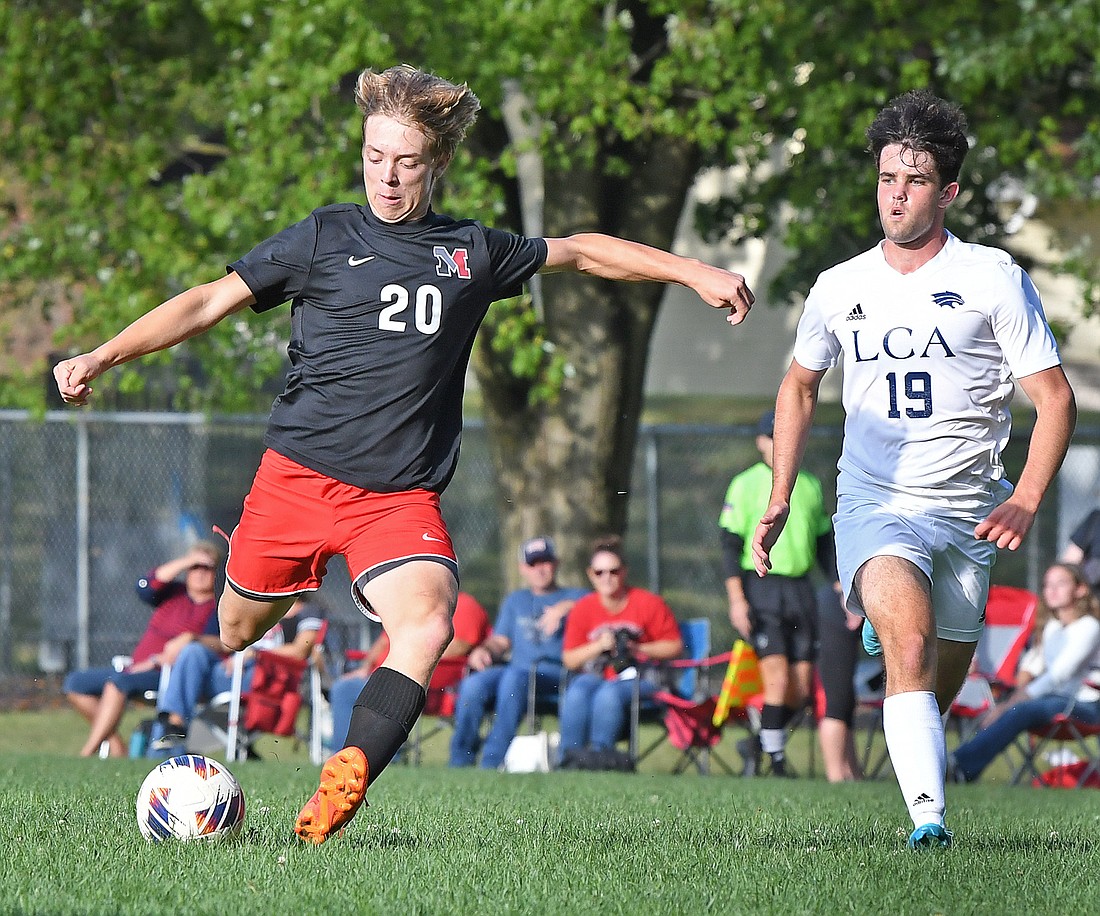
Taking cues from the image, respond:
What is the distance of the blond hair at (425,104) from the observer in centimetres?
532

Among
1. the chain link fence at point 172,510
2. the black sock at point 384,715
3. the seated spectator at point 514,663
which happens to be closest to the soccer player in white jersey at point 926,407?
the black sock at point 384,715

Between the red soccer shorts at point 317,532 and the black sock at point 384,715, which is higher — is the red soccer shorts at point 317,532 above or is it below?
above

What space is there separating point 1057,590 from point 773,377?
18.8 meters

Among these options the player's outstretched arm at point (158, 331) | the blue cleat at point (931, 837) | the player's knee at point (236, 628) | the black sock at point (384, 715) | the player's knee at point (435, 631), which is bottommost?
the blue cleat at point (931, 837)

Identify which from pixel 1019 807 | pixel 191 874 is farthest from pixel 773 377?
pixel 191 874

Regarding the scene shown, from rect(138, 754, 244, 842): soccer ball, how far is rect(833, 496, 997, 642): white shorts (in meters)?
2.18

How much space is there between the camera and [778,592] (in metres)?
11.8

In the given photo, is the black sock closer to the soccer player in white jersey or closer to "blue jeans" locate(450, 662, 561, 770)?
the soccer player in white jersey

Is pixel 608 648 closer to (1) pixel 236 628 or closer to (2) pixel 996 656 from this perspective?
(2) pixel 996 656

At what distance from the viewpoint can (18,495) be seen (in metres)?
17.3

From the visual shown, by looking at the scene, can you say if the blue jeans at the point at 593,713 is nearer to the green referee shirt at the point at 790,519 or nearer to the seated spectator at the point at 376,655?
the seated spectator at the point at 376,655

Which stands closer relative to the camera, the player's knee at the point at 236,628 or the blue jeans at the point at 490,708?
the player's knee at the point at 236,628

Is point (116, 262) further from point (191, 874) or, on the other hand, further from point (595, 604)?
point (191, 874)

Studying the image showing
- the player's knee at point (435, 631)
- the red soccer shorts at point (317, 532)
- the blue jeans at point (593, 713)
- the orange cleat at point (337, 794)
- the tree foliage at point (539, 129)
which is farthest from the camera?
the tree foliage at point (539, 129)
